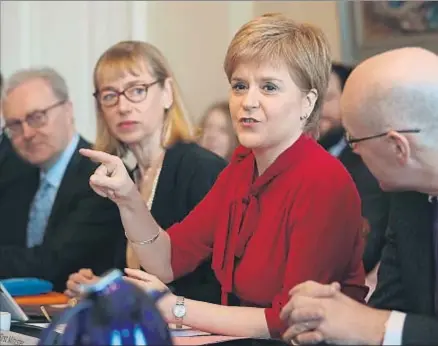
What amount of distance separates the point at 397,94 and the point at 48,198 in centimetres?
156


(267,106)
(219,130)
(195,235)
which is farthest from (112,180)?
(219,130)

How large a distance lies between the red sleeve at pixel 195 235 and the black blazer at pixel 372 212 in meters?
0.66

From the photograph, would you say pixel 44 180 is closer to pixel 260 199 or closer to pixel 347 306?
pixel 260 199

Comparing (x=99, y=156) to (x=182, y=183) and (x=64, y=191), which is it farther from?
(x=64, y=191)

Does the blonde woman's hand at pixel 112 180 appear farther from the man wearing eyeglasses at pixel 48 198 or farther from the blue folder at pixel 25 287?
the man wearing eyeglasses at pixel 48 198

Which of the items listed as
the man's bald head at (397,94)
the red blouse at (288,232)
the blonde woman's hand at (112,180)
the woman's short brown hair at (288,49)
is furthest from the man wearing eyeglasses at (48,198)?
the man's bald head at (397,94)

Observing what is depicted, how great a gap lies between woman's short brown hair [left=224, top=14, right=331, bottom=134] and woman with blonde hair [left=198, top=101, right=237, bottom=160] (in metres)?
1.82

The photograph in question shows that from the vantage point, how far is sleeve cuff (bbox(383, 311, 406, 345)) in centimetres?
134

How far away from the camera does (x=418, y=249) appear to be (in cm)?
159

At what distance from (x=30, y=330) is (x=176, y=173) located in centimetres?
70

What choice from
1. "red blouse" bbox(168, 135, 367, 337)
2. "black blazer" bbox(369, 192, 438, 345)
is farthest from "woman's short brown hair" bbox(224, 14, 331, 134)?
"black blazer" bbox(369, 192, 438, 345)

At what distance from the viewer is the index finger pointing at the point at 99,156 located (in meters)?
1.70

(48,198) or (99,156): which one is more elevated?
(99,156)

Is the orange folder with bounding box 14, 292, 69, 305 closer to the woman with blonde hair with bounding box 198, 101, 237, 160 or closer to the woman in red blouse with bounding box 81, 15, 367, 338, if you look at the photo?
the woman in red blouse with bounding box 81, 15, 367, 338
